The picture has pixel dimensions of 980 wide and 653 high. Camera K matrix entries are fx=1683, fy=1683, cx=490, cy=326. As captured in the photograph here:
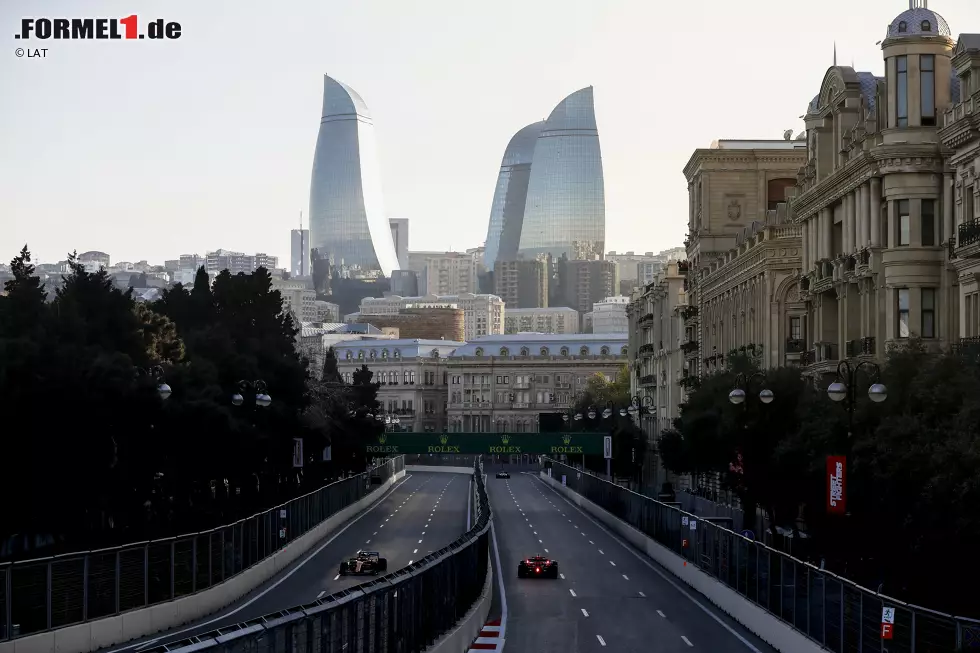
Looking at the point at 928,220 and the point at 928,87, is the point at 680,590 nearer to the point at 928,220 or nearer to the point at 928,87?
the point at 928,220

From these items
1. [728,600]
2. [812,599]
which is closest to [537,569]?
[728,600]

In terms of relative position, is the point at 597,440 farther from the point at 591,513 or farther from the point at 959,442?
the point at 959,442

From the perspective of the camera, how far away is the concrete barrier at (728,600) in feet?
145

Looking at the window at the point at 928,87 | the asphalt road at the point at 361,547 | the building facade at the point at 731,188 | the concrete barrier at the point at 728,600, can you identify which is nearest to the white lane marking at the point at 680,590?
the concrete barrier at the point at 728,600

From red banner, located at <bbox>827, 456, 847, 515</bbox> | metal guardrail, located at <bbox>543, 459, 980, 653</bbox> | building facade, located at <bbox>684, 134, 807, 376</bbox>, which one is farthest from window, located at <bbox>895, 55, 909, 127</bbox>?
building facade, located at <bbox>684, 134, 807, 376</bbox>

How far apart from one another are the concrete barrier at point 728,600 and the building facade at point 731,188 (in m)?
31.9

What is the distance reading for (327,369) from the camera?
189 m

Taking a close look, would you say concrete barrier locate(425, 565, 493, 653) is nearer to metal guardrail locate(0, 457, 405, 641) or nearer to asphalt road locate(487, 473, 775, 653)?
asphalt road locate(487, 473, 775, 653)

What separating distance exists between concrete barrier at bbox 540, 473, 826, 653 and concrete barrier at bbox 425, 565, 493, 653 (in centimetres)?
803

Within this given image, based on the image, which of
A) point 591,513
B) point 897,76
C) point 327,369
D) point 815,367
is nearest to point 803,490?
point 815,367

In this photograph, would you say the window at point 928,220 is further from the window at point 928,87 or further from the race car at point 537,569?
the race car at point 537,569

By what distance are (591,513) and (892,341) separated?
56.0m

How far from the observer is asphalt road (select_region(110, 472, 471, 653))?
52.1m

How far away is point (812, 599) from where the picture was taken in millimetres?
41594
